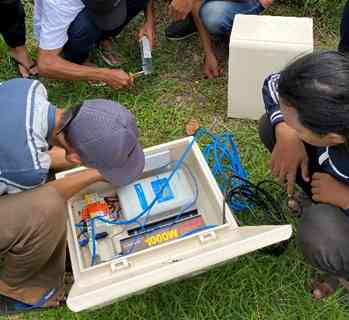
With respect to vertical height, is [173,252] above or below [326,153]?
below

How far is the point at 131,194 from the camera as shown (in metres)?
1.78

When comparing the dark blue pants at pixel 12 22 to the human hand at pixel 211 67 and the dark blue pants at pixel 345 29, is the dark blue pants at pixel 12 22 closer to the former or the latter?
the human hand at pixel 211 67

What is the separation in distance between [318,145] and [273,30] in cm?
84

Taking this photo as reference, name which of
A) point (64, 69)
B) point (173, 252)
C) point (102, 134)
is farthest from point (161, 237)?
point (64, 69)

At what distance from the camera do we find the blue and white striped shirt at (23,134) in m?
1.40

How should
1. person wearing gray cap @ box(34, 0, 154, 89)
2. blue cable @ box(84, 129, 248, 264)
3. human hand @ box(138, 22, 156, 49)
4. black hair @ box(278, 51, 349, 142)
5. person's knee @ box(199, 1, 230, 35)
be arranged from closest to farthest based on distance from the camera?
black hair @ box(278, 51, 349, 142), blue cable @ box(84, 129, 248, 264), person wearing gray cap @ box(34, 0, 154, 89), person's knee @ box(199, 1, 230, 35), human hand @ box(138, 22, 156, 49)

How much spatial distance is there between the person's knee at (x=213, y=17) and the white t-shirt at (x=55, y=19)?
62 centimetres

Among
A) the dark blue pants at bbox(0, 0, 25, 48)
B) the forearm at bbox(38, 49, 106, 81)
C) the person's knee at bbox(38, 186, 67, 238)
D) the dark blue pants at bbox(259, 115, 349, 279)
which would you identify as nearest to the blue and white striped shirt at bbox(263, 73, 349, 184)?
the dark blue pants at bbox(259, 115, 349, 279)

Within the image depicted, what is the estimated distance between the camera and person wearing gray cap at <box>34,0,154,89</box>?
2162mm

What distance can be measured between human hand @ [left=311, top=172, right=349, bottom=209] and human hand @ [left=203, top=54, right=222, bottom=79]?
1.08 m

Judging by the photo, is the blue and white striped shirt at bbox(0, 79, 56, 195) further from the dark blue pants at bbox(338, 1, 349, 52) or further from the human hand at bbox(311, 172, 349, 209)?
the dark blue pants at bbox(338, 1, 349, 52)

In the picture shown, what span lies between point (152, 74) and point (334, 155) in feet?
4.35

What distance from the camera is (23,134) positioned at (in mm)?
1408

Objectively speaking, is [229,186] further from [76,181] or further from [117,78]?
[117,78]
